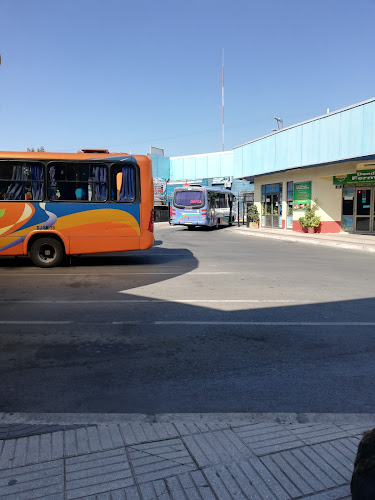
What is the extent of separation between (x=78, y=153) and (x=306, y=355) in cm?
907

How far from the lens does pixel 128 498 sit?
239 centimetres

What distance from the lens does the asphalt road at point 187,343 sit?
3.71m

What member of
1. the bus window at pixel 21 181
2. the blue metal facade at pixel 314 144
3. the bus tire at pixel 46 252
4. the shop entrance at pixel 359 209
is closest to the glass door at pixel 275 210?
the blue metal facade at pixel 314 144

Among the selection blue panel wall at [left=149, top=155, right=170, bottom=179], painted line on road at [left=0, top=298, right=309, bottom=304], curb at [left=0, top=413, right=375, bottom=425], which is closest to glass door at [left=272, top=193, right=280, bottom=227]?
blue panel wall at [left=149, top=155, right=170, bottom=179]

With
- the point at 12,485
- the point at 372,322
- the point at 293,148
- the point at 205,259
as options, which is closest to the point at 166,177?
the point at 293,148

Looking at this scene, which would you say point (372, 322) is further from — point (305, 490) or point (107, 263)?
point (107, 263)

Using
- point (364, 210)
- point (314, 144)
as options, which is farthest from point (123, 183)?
point (364, 210)

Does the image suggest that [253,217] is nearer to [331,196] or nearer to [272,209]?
[272,209]

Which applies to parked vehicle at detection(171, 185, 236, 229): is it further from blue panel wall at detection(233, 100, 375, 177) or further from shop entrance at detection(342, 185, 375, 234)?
shop entrance at detection(342, 185, 375, 234)

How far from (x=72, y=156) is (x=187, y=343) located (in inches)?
317

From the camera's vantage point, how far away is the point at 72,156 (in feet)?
38.1

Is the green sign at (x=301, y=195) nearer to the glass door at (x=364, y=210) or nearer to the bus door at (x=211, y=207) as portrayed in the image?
the glass door at (x=364, y=210)

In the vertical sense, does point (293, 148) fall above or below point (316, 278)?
above

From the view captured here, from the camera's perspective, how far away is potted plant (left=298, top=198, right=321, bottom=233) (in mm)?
24234
